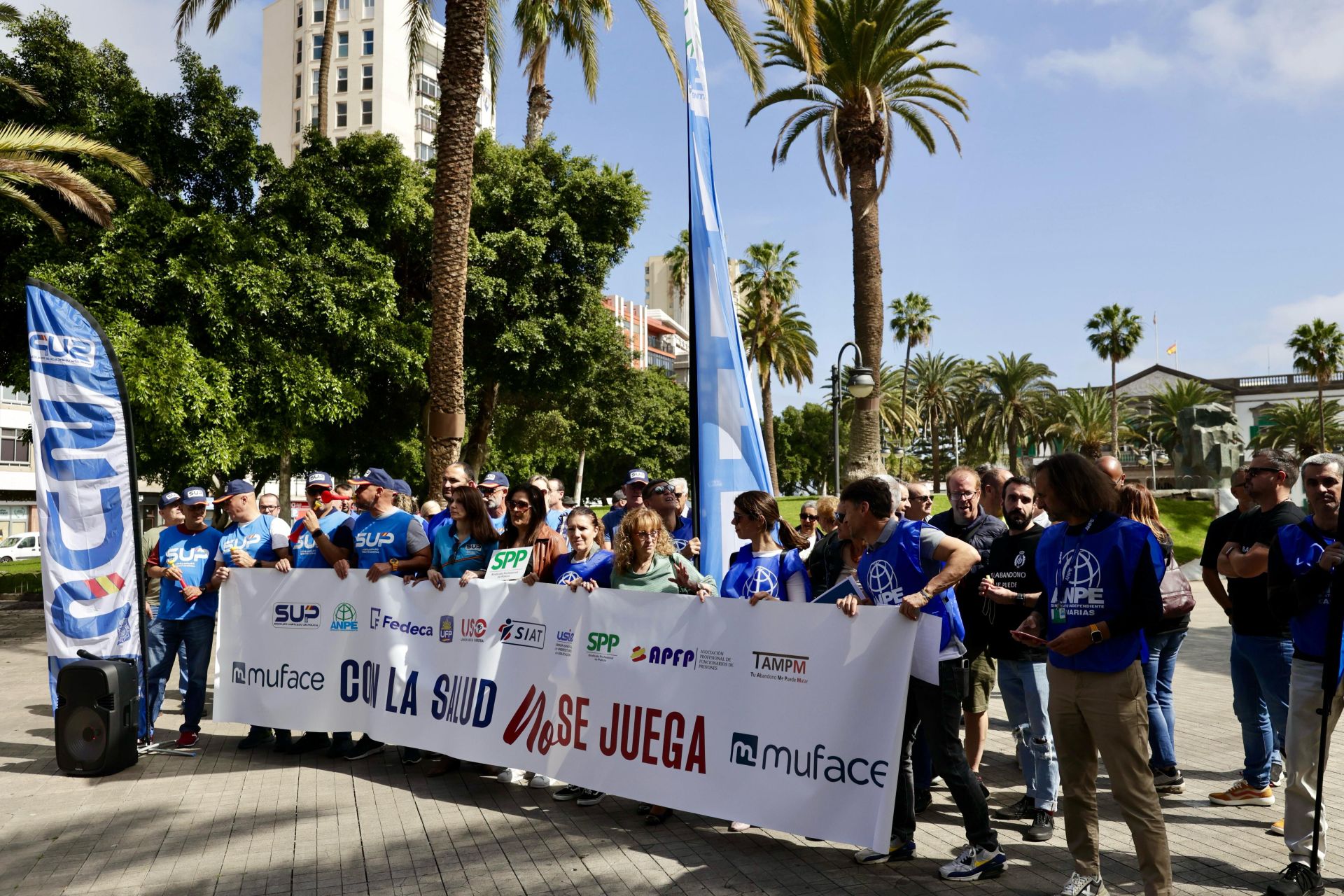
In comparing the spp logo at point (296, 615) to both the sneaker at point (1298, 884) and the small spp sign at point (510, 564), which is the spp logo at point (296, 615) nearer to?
the small spp sign at point (510, 564)

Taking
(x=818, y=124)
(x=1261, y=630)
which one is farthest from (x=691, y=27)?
(x=818, y=124)

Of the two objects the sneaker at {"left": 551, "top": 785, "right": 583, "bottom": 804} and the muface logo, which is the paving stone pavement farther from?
the muface logo

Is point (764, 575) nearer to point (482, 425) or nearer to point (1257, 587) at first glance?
point (1257, 587)

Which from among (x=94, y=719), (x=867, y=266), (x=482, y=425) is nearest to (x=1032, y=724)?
(x=94, y=719)

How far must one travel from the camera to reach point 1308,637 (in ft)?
14.5

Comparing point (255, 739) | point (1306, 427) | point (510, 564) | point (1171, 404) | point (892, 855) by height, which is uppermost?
point (1171, 404)

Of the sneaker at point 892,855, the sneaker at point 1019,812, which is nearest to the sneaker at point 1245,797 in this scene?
the sneaker at point 1019,812

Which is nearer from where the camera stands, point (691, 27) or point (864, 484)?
point (864, 484)

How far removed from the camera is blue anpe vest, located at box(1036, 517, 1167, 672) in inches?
158

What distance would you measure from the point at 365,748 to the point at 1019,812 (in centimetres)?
458

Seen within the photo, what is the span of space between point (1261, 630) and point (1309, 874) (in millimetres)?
1540

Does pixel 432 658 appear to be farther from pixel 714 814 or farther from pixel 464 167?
pixel 464 167

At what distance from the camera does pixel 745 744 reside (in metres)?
5.07

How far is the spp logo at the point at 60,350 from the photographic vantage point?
6.88 m
